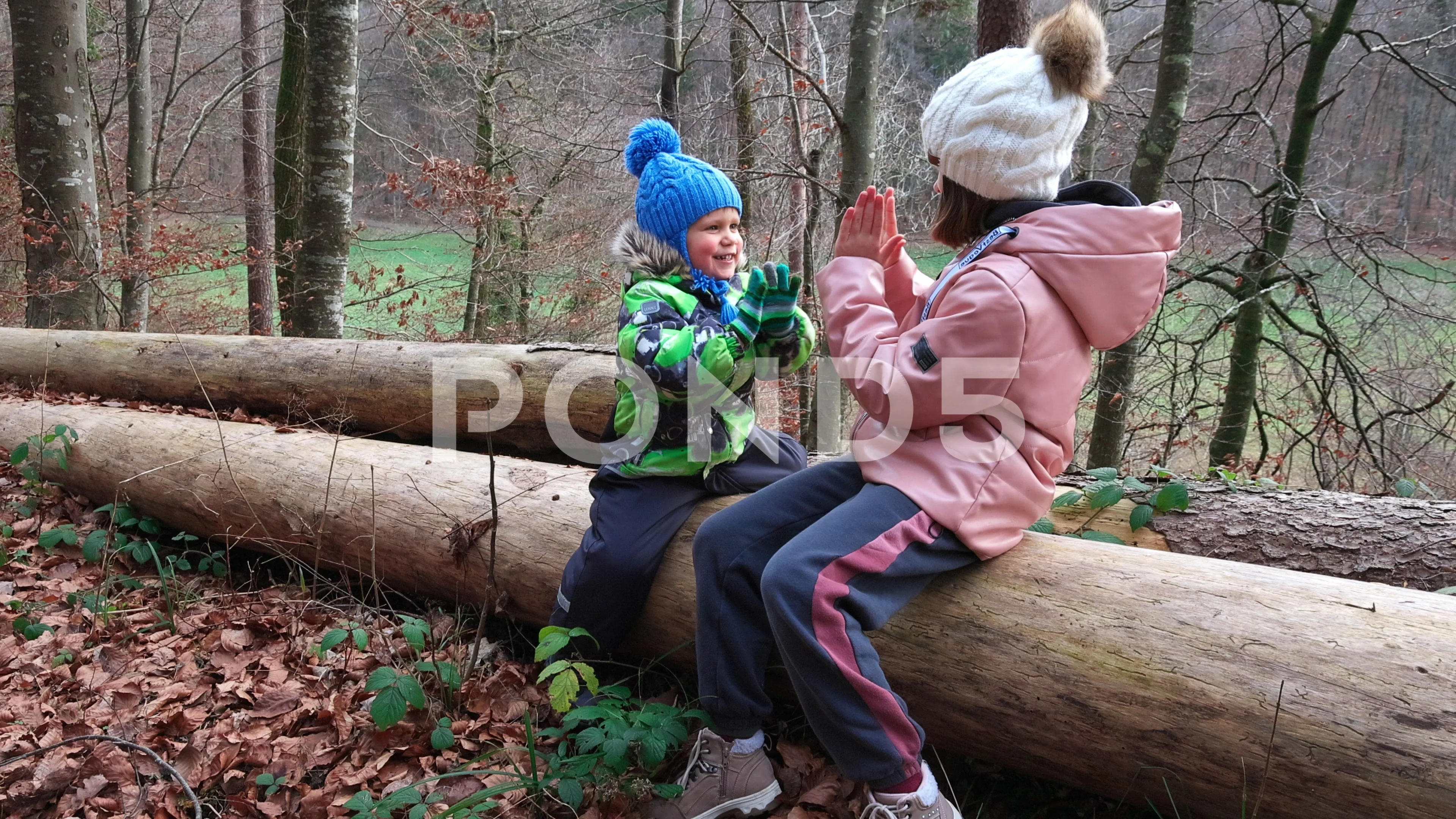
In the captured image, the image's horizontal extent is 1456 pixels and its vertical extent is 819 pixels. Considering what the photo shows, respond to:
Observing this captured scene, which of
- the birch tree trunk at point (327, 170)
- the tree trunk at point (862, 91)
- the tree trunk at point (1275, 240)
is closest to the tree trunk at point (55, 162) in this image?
the birch tree trunk at point (327, 170)

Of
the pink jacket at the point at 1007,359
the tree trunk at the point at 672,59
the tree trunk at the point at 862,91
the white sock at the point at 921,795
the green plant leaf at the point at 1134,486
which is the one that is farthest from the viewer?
the tree trunk at the point at 672,59

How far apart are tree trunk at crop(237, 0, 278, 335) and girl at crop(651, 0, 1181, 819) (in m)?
10.3

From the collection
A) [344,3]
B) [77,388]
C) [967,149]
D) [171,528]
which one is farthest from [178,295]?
[967,149]

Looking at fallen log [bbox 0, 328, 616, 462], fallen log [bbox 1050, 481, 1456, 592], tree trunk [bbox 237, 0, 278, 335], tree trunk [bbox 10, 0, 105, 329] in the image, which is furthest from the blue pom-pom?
tree trunk [bbox 237, 0, 278, 335]

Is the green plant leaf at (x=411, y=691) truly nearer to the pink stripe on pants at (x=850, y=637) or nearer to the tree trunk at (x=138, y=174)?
the pink stripe on pants at (x=850, y=637)

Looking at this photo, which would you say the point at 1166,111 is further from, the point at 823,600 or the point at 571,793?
the point at 571,793

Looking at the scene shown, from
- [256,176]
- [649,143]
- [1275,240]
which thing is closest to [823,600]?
[649,143]

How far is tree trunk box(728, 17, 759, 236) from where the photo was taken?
9.71 m

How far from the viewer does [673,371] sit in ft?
8.47

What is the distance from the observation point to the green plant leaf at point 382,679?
2.43 m

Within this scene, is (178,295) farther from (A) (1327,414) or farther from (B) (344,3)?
(A) (1327,414)

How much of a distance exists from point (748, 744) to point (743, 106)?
8.74m

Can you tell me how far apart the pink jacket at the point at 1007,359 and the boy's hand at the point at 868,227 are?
0.81 ft

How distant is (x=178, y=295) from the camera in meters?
13.2
